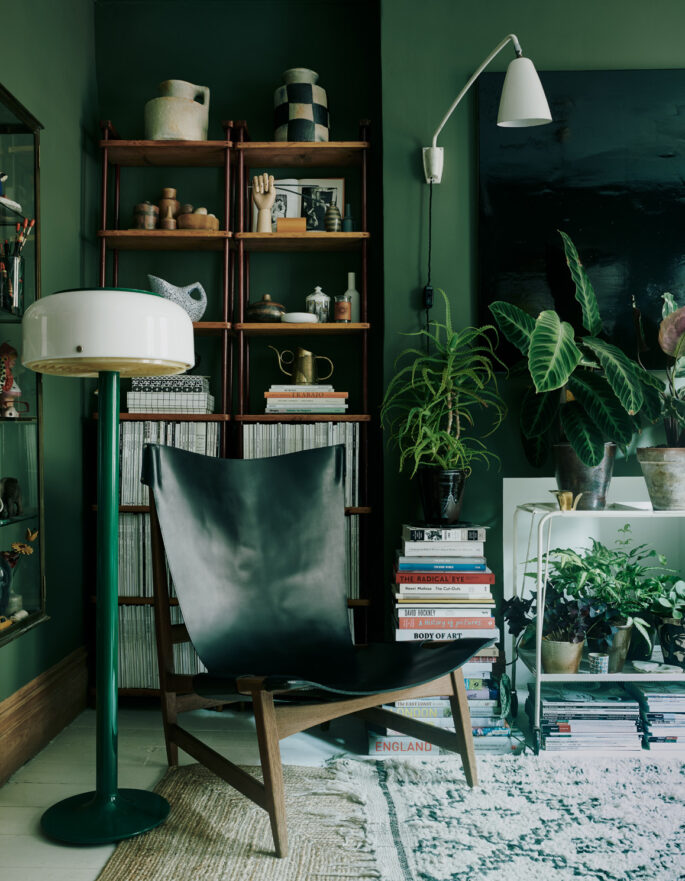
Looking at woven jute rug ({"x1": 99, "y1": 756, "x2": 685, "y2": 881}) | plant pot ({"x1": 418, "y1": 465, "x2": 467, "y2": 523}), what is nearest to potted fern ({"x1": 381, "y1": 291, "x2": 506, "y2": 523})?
plant pot ({"x1": 418, "y1": 465, "x2": 467, "y2": 523})

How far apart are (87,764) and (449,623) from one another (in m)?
1.16

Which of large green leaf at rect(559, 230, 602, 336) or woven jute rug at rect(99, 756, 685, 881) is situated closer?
woven jute rug at rect(99, 756, 685, 881)

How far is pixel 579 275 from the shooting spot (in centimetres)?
245

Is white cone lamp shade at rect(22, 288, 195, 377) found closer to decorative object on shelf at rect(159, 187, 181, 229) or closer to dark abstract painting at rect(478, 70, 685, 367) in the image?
decorative object on shelf at rect(159, 187, 181, 229)

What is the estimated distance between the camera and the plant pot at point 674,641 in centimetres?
241

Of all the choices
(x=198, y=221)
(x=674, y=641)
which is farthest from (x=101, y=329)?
(x=674, y=641)

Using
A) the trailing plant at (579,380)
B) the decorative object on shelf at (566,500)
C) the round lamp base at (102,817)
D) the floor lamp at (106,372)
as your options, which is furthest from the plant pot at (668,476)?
the round lamp base at (102,817)

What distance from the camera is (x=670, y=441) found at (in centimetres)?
248

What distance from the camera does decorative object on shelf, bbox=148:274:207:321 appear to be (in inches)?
107

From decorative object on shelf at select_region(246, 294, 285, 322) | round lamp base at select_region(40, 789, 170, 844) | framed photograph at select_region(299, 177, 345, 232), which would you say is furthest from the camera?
framed photograph at select_region(299, 177, 345, 232)

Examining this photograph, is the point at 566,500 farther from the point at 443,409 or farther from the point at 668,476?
the point at 443,409

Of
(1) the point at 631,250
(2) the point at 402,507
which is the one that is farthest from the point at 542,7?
(2) the point at 402,507

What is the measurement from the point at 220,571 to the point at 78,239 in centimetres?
139

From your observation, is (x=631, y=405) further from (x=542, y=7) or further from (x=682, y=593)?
(x=542, y=7)
